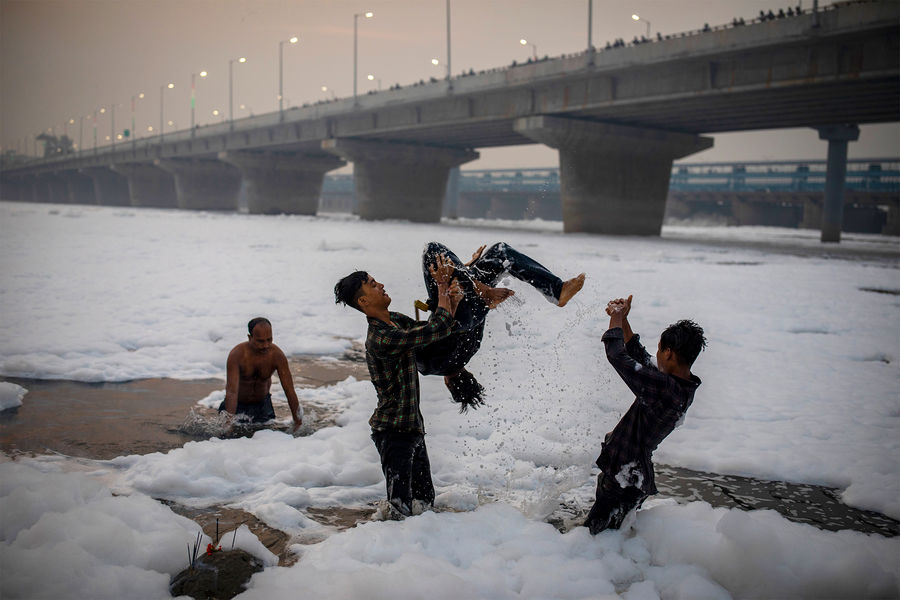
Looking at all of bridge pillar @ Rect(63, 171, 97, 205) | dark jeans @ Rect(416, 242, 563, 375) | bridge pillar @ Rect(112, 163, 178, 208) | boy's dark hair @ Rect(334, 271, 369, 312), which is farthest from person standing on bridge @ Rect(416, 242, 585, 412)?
bridge pillar @ Rect(63, 171, 97, 205)

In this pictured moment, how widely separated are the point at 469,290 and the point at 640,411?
3.76 feet

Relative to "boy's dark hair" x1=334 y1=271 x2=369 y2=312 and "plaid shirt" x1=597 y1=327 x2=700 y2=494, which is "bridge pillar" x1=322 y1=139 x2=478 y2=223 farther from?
"plaid shirt" x1=597 y1=327 x2=700 y2=494

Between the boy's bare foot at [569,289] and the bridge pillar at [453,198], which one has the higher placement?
the bridge pillar at [453,198]

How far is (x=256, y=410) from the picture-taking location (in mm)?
5973

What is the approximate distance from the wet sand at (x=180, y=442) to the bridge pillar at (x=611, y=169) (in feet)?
84.8

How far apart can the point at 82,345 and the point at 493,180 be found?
265 ft

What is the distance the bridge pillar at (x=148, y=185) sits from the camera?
8038 cm

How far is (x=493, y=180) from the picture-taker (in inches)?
3428

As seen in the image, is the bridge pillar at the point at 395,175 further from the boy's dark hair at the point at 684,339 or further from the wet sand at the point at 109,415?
the boy's dark hair at the point at 684,339

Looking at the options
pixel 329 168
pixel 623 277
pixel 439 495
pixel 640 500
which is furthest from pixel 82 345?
pixel 329 168

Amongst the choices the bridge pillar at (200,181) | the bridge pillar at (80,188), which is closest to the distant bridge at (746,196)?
A: the bridge pillar at (200,181)

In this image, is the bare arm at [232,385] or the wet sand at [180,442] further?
the bare arm at [232,385]

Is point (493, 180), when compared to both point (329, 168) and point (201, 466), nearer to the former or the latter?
point (329, 168)

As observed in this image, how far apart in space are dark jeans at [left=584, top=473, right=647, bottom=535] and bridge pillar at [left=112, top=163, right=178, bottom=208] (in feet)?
276
